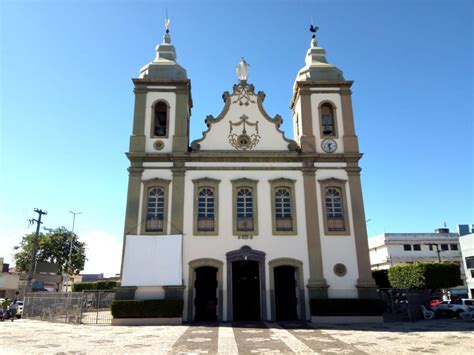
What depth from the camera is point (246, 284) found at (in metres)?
21.0

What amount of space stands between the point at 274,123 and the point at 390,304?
11.8 meters

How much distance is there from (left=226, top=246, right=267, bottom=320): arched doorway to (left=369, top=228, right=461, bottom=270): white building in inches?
1399

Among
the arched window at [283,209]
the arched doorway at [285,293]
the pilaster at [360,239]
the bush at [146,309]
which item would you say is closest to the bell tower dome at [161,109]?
the arched window at [283,209]

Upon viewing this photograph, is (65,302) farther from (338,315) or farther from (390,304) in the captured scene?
(390,304)

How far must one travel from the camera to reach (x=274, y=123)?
22469mm

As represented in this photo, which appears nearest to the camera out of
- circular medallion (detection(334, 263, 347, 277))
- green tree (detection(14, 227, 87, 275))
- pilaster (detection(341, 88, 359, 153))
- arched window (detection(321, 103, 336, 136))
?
circular medallion (detection(334, 263, 347, 277))

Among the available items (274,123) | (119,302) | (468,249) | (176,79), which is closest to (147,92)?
(176,79)

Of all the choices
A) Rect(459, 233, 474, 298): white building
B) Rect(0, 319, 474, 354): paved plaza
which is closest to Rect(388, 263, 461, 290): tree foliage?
Rect(0, 319, 474, 354): paved plaza

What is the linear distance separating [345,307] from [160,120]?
47.4 feet

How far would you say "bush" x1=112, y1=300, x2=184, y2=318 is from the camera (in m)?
18.1

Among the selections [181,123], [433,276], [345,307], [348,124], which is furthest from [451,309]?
[181,123]

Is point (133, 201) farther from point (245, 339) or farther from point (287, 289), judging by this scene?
point (245, 339)

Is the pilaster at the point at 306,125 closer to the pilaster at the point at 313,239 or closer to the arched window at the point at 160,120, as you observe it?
the pilaster at the point at 313,239

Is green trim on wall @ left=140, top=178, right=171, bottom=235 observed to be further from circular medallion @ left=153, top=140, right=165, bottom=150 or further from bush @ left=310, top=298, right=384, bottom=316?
bush @ left=310, top=298, right=384, bottom=316
